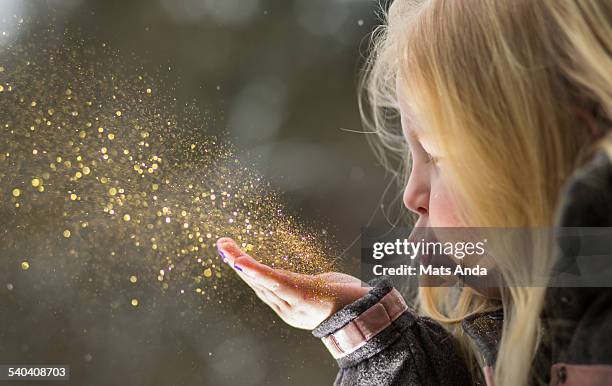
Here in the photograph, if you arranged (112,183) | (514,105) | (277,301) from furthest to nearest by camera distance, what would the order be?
(112,183)
(277,301)
(514,105)

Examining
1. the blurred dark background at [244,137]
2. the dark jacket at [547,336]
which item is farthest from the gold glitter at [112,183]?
the dark jacket at [547,336]

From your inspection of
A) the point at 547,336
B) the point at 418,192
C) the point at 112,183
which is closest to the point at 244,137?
the point at 112,183

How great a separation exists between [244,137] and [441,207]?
11.4 inches

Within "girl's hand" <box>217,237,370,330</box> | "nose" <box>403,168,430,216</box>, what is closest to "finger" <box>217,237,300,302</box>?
"girl's hand" <box>217,237,370,330</box>

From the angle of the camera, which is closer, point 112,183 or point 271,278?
point 271,278

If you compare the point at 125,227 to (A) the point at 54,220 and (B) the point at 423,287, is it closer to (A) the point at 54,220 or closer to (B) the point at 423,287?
(A) the point at 54,220

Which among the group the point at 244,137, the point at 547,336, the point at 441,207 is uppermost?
the point at 244,137

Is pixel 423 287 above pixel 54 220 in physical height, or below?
below

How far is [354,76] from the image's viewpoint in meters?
0.75

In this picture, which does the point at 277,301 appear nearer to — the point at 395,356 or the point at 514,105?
the point at 395,356

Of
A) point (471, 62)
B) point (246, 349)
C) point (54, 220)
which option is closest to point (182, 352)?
point (246, 349)

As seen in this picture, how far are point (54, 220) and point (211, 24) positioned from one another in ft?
0.89

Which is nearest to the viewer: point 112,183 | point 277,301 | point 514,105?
point 514,105

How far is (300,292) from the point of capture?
0.53m
